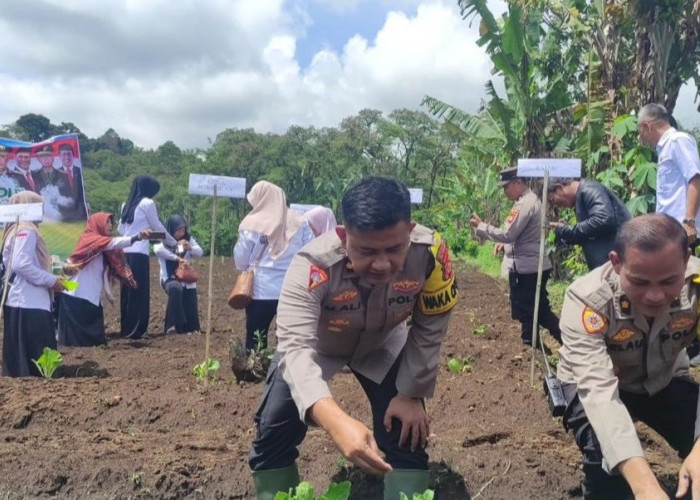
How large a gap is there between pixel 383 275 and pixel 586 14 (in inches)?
412

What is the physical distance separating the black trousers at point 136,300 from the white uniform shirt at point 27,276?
92.7 inches

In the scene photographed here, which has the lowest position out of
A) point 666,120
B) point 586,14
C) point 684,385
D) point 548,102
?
point 684,385

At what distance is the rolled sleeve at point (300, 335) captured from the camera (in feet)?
7.99

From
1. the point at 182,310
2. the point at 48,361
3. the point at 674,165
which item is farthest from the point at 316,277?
the point at 182,310

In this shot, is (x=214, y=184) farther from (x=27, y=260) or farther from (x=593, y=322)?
(x=593, y=322)

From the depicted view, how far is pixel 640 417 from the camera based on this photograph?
3164mm

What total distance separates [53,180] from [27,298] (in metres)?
5.06

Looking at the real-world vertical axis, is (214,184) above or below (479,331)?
above

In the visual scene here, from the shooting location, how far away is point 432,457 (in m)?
3.70

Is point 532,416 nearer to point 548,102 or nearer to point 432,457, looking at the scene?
point 432,457

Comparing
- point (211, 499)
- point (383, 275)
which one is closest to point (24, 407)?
point (211, 499)

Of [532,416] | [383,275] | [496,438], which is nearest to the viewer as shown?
[383,275]

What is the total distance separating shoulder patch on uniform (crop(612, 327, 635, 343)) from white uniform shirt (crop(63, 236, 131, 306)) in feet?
18.4

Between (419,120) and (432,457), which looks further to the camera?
(419,120)
